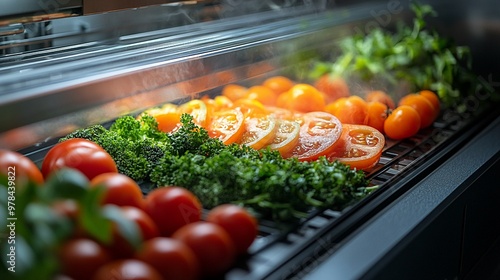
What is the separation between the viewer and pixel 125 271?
1.21 metres

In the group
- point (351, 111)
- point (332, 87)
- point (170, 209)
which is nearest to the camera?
point (170, 209)

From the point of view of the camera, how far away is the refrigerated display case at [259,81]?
1.53 metres

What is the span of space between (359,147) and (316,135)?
0.15 m

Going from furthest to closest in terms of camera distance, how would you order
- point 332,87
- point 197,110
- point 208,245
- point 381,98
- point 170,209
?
point 332,87 < point 381,98 < point 197,110 < point 170,209 < point 208,245

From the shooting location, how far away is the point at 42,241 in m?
1.12

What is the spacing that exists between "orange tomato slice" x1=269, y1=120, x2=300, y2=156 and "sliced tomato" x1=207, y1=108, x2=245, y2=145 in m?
0.12

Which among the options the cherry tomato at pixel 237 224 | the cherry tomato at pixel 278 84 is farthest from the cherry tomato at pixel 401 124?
the cherry tomato at pixel 237 224

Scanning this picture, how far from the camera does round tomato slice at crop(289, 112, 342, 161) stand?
2.09m

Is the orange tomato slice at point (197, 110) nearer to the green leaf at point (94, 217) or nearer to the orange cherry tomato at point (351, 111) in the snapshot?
the orange cherry tomato at point (351, 111)

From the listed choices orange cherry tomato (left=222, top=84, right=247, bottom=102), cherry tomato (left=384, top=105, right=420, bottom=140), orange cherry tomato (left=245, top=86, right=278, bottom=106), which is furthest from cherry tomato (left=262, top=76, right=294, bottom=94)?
cherry tomato (left=384, top=105, right=420, bottom=140)

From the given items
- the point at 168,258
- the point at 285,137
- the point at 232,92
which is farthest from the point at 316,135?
the point at 168,258

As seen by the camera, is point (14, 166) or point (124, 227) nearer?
point (124, 227)

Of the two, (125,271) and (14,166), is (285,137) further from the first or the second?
(125,271)

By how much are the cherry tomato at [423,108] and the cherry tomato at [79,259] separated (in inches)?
67.4
